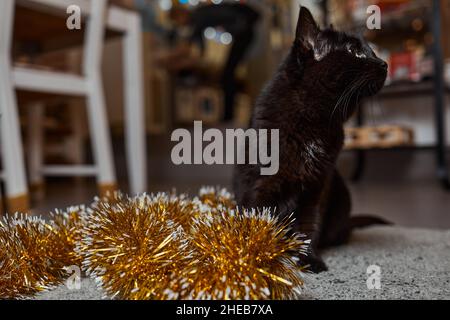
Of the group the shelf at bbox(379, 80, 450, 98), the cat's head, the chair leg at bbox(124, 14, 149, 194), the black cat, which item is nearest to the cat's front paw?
the black cat

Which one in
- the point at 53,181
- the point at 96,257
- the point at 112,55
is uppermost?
the point at 112,55

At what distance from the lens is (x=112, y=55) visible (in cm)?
322

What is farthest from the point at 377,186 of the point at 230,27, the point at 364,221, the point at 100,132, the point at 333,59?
the point at 333,59

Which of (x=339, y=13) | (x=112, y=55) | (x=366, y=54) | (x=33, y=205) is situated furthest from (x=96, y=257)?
(x=112, y=55)

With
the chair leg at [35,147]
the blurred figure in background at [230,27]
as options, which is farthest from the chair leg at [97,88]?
the blurred figure in background at [230,27]

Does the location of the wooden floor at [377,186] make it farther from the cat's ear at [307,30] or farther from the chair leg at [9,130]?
the cat's ear at [307,30]

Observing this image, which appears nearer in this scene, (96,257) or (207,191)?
(96,257)

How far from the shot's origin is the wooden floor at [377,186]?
1.28m

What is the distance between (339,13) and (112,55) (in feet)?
5.66

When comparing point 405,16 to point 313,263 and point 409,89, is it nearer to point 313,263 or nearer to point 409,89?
point 409,89

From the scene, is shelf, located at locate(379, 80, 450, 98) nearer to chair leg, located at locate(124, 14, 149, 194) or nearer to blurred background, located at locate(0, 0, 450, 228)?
blurred background, located at locate(0, 0, 450, 228)

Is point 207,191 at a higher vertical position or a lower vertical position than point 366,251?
higher

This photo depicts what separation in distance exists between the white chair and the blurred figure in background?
4.79 ft
